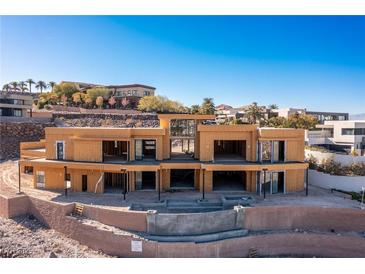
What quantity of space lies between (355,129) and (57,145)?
3266 centimetres

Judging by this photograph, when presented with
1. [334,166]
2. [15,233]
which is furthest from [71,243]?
[334,166]

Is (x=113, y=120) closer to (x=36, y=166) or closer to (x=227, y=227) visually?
(x=36, y=166)

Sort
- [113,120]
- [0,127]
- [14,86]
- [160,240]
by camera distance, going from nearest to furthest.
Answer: [160,240] → [0,127] → [113,120] → [14,86]

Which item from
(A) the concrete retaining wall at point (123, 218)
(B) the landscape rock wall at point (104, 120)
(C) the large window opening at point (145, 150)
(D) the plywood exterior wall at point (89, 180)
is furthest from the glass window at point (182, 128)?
(B) the landscape rock wall at point (104, 120)

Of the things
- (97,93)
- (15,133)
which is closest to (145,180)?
(15,133)

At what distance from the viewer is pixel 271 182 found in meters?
21.2

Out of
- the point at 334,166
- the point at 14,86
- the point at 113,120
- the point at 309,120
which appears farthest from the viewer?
the point at 14,86

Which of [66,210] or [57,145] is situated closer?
[66,210]

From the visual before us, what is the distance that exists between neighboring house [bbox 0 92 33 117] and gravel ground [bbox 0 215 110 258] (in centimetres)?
2985

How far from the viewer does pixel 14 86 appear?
71.9 metres

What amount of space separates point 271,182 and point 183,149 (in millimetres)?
8518

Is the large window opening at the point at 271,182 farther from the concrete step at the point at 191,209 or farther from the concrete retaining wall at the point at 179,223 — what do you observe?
the concrete retaining wall at the point at 179,223

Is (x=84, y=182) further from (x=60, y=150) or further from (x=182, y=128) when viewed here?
(x=182, y=128)

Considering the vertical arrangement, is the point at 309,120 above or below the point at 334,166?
above
